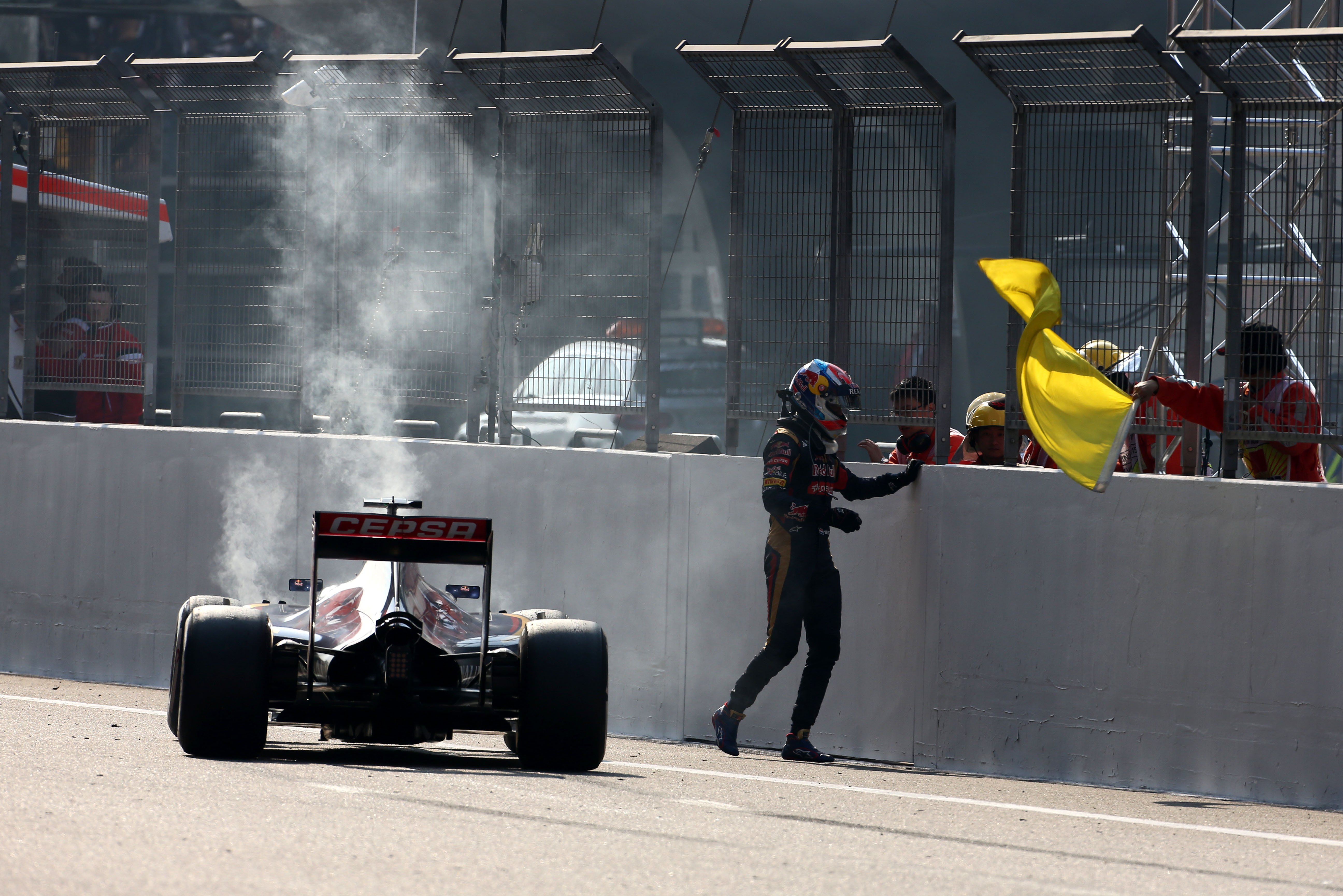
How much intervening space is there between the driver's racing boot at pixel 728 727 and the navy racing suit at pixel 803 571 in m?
0.04

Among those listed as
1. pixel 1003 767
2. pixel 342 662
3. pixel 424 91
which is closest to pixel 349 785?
pixel 342 662

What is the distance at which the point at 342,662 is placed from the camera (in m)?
7.27

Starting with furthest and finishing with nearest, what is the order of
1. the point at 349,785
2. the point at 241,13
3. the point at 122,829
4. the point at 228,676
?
1. the point at 241,13
2. the point at 228,676
3. the point at 349,785
4. the point at 122,829

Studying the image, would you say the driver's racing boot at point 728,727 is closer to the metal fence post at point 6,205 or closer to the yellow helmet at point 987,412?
the yellow helmet at point 987,412

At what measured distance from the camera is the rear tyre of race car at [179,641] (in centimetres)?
730

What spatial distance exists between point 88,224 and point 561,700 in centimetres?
620

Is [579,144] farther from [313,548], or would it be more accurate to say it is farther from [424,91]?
[313,548]

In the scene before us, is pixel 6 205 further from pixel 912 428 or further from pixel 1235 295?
pixel 1235 295

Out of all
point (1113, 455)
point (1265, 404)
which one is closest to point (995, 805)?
point (1113, 455)

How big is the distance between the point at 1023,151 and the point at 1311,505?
2404 mm

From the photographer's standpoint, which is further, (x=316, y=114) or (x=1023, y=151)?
(x=316, y=114)

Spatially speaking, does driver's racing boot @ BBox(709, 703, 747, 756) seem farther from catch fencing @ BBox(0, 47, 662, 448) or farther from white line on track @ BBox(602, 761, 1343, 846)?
catch fencing @ BBox(0, 47, 662, 448)

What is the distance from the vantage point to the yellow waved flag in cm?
796

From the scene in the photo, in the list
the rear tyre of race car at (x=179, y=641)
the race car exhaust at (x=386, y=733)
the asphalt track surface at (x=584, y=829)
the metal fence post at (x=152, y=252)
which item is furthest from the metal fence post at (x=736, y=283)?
the metal fence post at (x=152, y=252)
